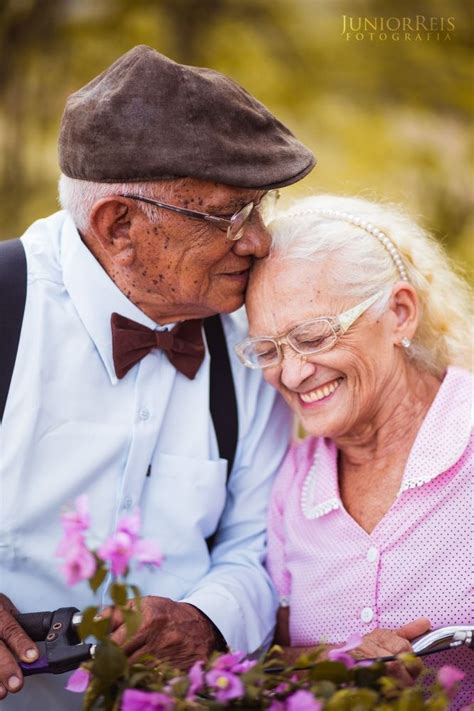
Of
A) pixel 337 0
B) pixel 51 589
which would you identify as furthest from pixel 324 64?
pixel 51 589

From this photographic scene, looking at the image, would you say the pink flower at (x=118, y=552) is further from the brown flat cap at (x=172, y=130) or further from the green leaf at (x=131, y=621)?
the brown flat cap at (x=172, y=130)

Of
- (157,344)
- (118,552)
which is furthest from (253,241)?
(118,552)

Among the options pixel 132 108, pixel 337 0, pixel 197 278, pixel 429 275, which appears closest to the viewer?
pixel 132 108

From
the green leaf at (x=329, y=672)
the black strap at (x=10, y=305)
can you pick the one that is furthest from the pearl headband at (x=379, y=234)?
the green leaf at (x=329, y=672)

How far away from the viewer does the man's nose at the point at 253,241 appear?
258cm

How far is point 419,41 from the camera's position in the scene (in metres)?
5.77

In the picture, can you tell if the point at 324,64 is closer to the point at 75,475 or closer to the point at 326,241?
the point at 326,241

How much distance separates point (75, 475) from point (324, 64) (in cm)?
418

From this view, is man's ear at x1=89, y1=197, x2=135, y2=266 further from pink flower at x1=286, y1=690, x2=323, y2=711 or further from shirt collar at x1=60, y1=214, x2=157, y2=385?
pink flower at x1=286, y1=690, x2=323, y2=711

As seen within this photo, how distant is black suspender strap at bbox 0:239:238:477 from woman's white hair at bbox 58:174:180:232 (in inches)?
7.9

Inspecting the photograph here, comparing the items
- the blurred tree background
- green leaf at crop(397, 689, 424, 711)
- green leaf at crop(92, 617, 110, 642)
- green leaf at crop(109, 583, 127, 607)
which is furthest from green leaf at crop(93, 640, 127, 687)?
the blurred tree background

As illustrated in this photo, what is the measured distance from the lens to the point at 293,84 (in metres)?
5.97

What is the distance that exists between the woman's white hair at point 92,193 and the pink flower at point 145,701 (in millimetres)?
1377

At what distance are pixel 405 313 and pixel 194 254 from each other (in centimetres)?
68
